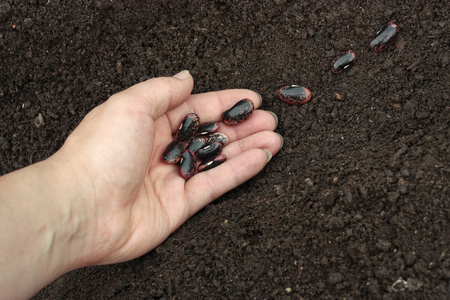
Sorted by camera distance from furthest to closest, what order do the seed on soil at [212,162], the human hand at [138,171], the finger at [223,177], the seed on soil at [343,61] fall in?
1. the seed on soil at [343,61]
2. the seed on soil at [212,162]
3. the finger at [223,177]
4. the human hand at [138,171]

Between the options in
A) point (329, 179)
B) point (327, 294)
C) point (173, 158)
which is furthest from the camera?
point (173, 158)

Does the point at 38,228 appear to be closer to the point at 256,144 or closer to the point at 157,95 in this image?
the point at 157,95

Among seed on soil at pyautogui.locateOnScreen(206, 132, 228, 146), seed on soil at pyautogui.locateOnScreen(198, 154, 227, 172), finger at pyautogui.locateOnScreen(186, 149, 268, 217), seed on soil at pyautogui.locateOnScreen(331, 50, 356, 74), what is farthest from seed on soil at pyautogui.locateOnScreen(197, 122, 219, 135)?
seed on soil at pyautogui.locateOnScreen(331, 50, 356, 74)

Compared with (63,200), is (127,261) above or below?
below

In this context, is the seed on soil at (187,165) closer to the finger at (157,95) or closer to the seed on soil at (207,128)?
the seed on soil at (207,128)

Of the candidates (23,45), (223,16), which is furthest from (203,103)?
(23,45)

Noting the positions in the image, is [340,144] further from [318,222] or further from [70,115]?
[70,115]

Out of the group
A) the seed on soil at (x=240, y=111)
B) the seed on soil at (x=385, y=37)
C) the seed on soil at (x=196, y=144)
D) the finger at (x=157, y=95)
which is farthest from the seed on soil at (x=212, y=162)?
the seed on soil at (x=385, y=37)
